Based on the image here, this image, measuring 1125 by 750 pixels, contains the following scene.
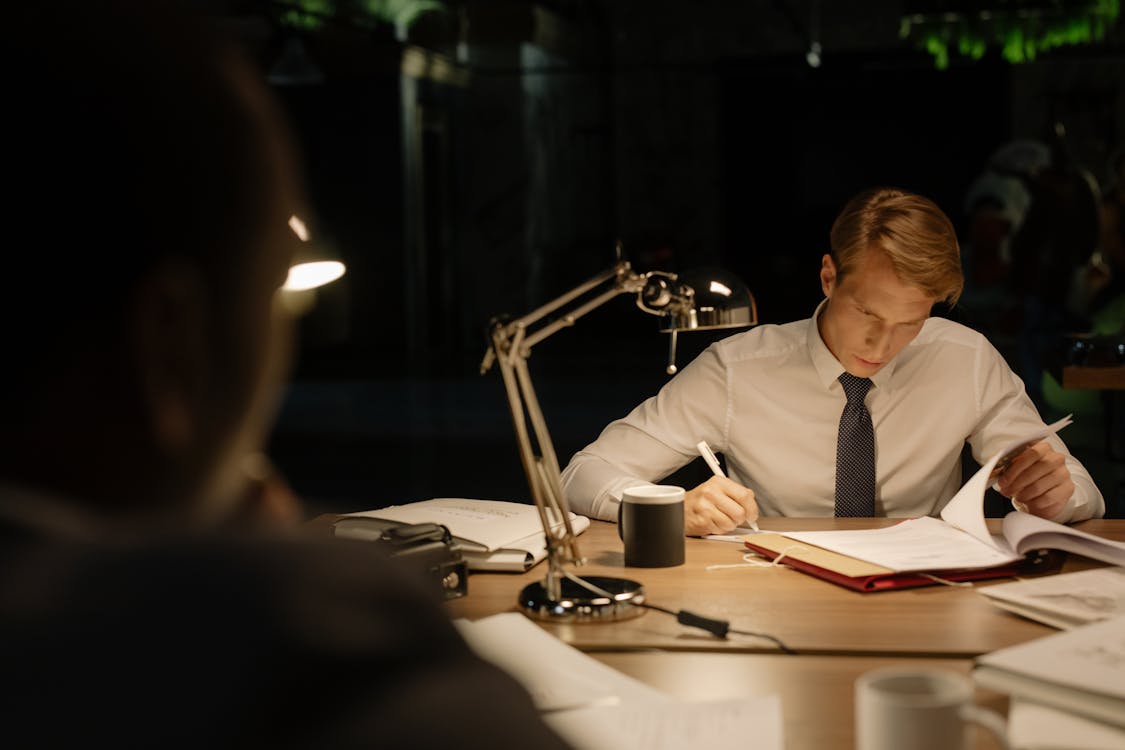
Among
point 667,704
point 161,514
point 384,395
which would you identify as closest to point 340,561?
point 161,514

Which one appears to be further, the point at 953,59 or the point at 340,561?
the point at 953,59

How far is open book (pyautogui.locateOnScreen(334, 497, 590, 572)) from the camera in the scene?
1875mm

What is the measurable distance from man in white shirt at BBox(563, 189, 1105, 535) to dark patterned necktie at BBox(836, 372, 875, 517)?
24 mm

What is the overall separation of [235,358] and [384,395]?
935 centimetres

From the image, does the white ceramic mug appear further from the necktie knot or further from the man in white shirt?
the necktie knot

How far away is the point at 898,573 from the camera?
1.72 metres

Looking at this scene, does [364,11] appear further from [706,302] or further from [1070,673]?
[1070,673]

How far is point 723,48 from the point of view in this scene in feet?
40.7

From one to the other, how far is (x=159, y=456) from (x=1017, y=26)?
6832 millimetres

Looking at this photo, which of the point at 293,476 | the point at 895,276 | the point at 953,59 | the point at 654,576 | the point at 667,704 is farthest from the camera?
the point at 953,59

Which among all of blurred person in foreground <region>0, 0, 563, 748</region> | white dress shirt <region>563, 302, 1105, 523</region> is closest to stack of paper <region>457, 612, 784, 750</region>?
blurred person in foreground <region>0, 0, 563, 748</region>

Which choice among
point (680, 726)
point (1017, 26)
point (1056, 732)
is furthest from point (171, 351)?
point (1017, 26)

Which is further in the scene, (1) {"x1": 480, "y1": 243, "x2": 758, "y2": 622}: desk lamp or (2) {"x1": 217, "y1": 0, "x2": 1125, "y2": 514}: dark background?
(2) {"x1": 217, "y1": 0, "x2": 1125, "y2": 514}: dark background

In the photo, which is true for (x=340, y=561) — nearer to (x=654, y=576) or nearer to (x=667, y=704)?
(x=667, y=704)
